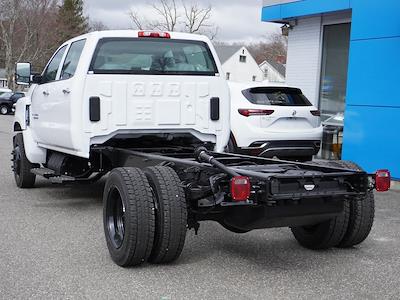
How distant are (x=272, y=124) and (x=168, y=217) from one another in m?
4.77

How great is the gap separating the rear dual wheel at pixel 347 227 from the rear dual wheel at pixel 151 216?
1.49m

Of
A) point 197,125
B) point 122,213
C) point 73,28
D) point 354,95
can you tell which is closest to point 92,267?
point 122,213

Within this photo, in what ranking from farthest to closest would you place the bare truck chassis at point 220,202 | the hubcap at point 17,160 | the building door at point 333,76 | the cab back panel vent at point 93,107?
the building door at point 333,76 → the hubcap at point 17,160 → the cab back panel vent at point 93,107 → the bare truck chassis at point 220,202

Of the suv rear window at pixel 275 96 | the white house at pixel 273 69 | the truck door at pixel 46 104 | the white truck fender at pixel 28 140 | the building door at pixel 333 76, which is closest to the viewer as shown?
the truck door at pixel 46 104

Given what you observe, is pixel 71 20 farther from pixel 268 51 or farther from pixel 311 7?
pixel 311 7

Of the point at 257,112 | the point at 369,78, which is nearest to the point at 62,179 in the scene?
the point at 257,112

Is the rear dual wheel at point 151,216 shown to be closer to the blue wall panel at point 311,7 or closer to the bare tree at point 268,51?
the blue wall panel at point 311,7

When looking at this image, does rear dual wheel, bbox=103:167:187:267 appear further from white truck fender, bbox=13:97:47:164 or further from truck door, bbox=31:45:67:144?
white truck fender, bbox=13:97:47:164

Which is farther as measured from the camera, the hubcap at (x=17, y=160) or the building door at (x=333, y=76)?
the building door at (x=333, y=76)

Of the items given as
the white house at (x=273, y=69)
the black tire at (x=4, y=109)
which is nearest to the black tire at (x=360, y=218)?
the black tire at (x=4, y=109)

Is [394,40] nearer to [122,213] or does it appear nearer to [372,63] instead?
[372,63]

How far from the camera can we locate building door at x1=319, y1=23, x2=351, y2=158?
12.9 metres

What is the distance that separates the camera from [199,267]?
5023 millimetres

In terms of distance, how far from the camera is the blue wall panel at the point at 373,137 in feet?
32.7
